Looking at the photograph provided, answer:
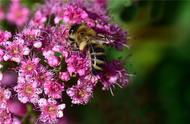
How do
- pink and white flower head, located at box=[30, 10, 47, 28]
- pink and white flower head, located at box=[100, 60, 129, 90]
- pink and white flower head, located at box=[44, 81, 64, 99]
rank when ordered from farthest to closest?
pink and white flower head, located at box=[30, 10, 47, 28]
pink and white flower head, located at box=[100, 60, 129, 90]
pink and white flower head, located at box=[44, 81, 64, 99]

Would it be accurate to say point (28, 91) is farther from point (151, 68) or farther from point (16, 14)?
point (151, 68)

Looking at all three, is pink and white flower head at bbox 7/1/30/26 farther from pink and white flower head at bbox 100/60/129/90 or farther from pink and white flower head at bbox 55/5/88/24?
pink and white flower head at bbox 100/60/129/90

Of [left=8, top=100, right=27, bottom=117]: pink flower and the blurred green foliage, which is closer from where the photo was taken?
[left=8, top=100, right=27, bottom=117]: pink flower

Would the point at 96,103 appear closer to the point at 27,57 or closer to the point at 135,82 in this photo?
the point at 135,82

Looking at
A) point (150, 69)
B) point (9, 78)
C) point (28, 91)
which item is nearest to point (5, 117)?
point (28, 91)

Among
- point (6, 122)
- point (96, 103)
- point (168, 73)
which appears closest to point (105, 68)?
point (6, 122)

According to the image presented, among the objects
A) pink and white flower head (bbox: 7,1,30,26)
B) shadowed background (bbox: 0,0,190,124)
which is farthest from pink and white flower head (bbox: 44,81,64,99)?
pink and white flower head (bbox: 7,1,30,26)
